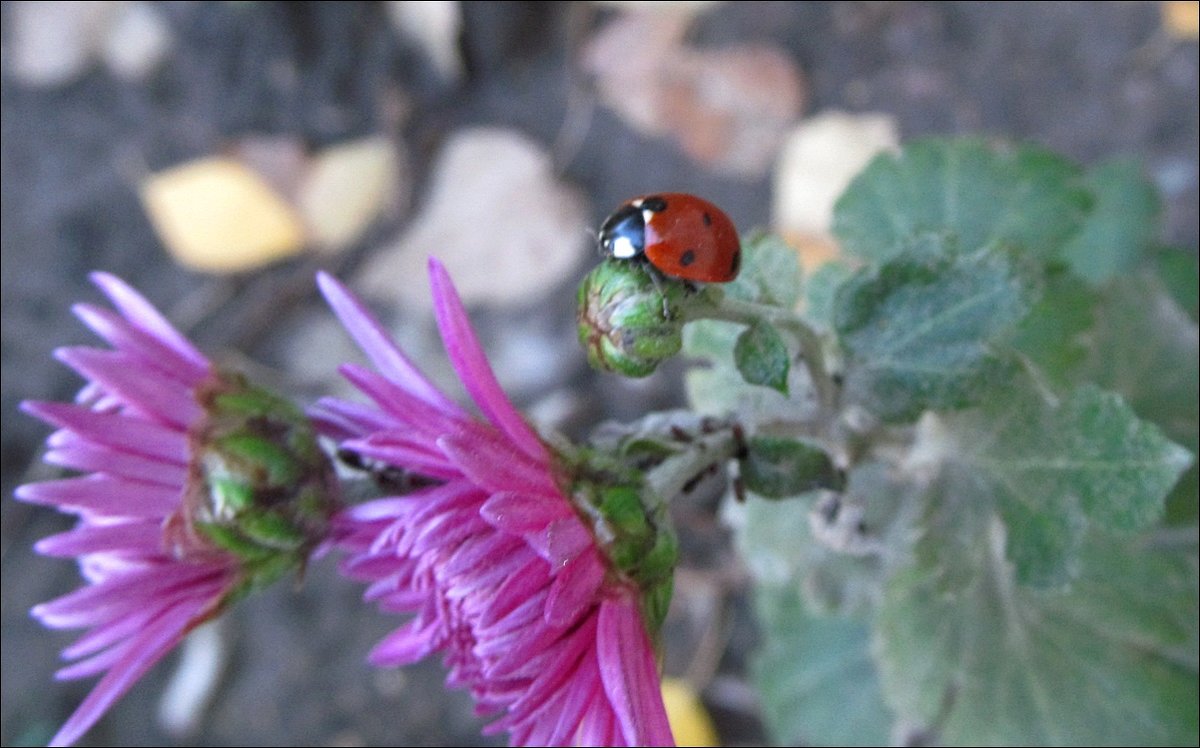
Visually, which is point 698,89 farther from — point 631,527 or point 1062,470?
point 631,527

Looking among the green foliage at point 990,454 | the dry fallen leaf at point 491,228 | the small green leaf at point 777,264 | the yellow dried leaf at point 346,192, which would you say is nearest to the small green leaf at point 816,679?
the green foliage at point 990,454

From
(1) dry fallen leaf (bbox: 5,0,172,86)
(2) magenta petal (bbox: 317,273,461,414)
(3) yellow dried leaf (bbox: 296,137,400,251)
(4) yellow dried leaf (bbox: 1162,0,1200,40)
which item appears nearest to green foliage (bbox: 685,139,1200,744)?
(2) magenta petal (bbox: 317,273,461,414)

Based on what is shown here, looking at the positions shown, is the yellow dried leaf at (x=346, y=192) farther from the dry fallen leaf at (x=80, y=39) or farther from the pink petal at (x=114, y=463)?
the pink petal at (x=114, y=463)

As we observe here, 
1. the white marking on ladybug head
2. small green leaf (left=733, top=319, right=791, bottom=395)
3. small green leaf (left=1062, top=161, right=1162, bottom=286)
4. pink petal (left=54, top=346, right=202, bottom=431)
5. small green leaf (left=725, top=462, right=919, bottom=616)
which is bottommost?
small green leaf (left=725, top=462, right=919, bottom=616)

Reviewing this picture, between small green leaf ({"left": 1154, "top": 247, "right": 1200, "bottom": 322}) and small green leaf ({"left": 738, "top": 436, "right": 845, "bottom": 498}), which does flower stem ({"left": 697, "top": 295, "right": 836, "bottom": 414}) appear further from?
small green leaf ({"left": 1154, "top": 247, "right": 1200, "bottom": 322})

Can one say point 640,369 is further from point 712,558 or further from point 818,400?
point 712,558

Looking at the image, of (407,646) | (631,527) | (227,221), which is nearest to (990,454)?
(631,527)
